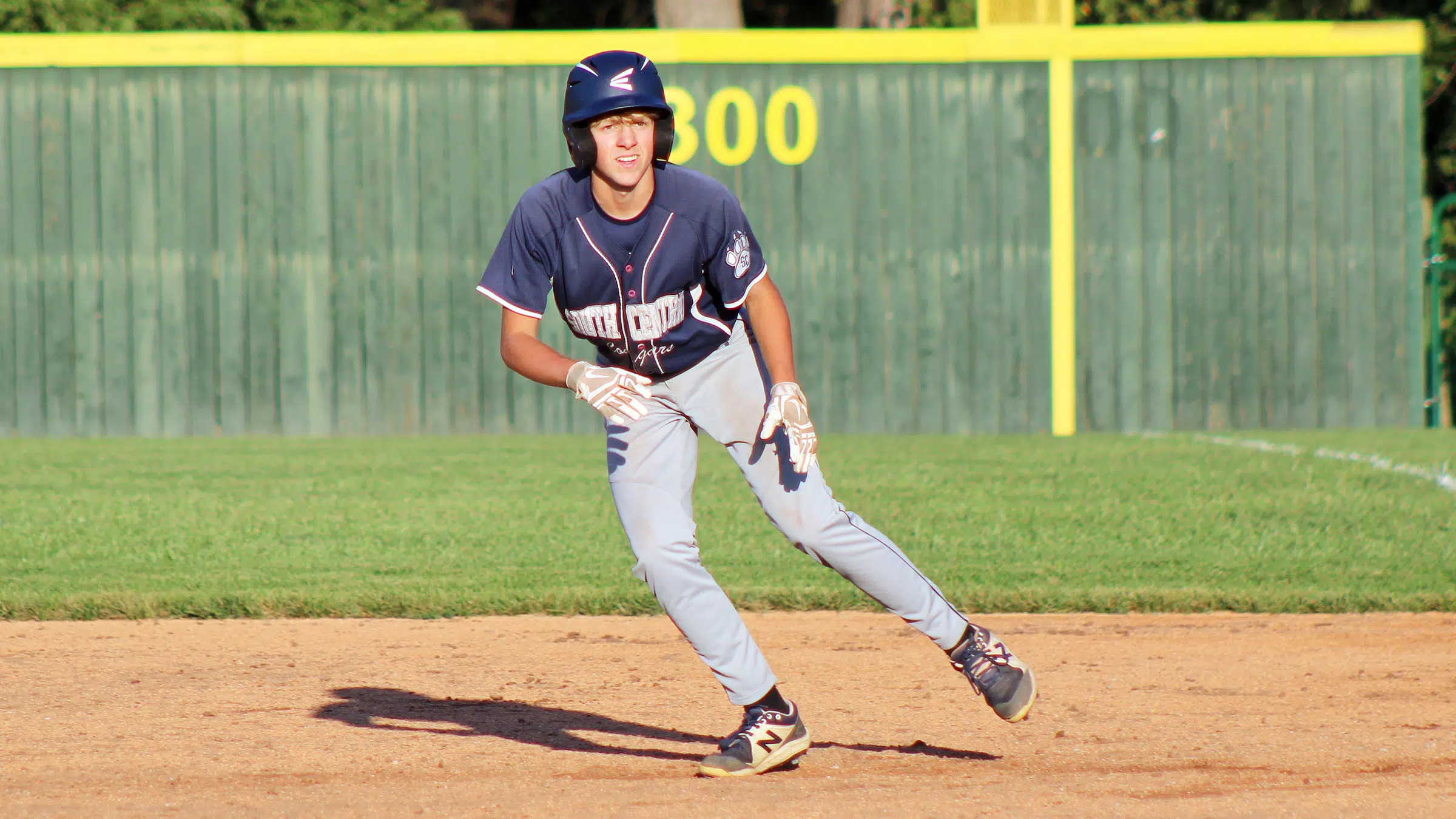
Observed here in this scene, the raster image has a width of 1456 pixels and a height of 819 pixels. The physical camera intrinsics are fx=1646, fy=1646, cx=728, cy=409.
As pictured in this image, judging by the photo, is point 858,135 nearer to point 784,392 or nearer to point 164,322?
point 164,322

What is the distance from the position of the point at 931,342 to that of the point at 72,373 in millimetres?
7504

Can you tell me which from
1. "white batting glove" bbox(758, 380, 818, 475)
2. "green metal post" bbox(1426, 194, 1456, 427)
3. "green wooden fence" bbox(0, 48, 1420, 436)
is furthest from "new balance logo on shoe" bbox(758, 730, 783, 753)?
"green metal post" bbox(1426, 194, 1456, 427)

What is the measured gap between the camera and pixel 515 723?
4980 mm

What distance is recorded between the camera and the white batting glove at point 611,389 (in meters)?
3.96

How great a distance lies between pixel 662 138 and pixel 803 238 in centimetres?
1029

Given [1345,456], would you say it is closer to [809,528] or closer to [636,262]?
[809,528]

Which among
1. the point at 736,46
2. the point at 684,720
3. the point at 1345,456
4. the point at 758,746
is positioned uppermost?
the point at 736,46

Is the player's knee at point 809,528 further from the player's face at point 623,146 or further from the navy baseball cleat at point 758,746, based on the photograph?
the player's face at point 623,146

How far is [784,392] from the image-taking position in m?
4.16

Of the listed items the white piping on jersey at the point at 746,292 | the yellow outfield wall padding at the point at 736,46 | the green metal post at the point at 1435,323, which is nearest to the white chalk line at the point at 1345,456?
the green metal post at the point at 1435,323

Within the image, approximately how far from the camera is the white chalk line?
33.8ft

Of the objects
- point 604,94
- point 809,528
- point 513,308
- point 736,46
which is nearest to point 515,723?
point 809,528

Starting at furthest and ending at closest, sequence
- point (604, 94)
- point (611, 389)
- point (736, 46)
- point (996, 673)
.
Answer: point (736, 46) → point (996, 673) → point (604, 94) → point (611, 389)

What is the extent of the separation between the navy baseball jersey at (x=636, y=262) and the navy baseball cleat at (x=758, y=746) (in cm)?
95
